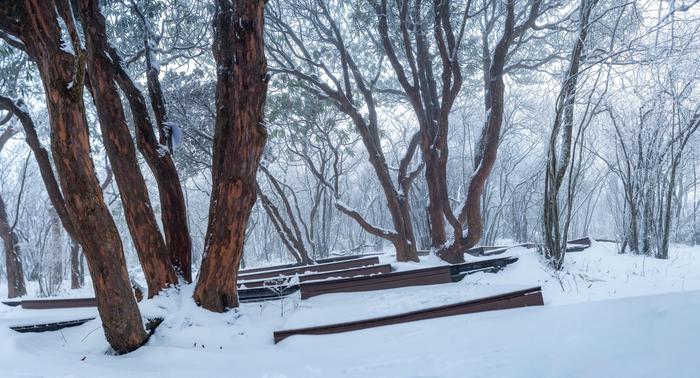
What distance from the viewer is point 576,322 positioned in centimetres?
290

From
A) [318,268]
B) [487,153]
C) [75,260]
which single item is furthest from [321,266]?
[75,260]

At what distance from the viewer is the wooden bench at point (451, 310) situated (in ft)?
11.4

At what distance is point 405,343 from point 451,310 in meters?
0.62

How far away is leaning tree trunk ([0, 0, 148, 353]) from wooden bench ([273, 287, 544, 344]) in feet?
4.99

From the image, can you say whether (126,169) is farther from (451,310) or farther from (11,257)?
(11,257)

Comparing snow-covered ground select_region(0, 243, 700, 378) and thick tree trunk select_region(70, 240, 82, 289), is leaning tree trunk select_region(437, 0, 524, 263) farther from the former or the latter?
thick tree trunk select_region(70, 240, 82, 289)

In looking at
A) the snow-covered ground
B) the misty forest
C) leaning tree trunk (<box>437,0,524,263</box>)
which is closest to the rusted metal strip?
the misty forest

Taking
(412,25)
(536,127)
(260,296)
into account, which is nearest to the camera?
(260,296)

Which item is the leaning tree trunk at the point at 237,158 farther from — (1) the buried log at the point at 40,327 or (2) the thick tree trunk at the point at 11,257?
(2) the thick tree trunk at the point at 11,257

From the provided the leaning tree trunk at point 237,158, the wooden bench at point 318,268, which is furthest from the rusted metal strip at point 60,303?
the leaning tree trunk at point 237,158

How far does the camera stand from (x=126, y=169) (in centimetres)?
466

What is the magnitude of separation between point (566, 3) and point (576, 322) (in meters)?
7.86

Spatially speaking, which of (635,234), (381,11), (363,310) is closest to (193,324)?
(363,310)

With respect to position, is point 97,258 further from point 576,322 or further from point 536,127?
point 536,127
